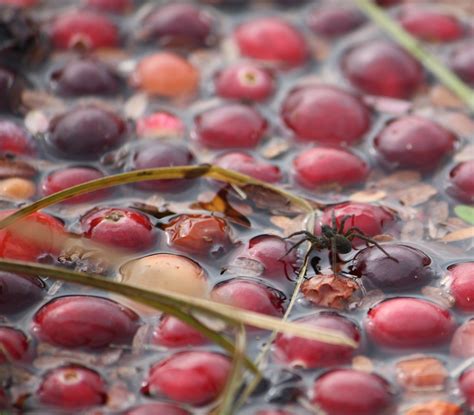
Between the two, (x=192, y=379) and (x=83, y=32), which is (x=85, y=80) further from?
(x=192, y=379)

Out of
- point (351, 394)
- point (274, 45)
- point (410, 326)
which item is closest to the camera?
point (351, 394)

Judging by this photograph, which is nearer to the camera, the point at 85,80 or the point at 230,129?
the point at 230,129

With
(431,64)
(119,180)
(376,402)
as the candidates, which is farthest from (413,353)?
(431,64)

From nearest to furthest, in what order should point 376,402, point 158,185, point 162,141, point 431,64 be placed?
point 376,402, point 158,185, point 162,141, point 431,64

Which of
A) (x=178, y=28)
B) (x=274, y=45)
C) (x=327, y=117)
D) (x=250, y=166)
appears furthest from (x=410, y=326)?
(x=178, y=28)

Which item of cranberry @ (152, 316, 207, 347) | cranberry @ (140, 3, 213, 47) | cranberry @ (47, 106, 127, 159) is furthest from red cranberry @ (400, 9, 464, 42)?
cranberry @ (152, 316, 207, 347)

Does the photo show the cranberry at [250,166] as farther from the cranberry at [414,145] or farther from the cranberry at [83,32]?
the cranberry at [83,32]

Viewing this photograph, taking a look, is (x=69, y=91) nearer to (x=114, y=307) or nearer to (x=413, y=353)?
(x=114, y=307)
